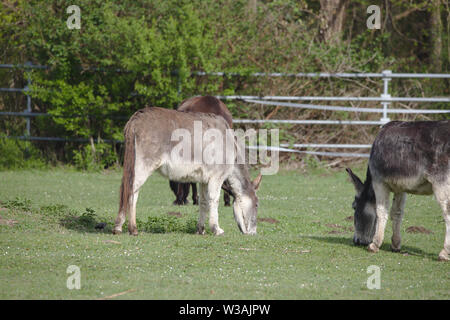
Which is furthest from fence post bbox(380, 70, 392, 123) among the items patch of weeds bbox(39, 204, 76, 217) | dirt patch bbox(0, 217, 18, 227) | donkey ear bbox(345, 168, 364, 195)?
dirt patch bbox(0, 217, 18, 227)

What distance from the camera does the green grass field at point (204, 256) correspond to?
652 centimetres

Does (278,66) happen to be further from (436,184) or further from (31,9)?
(436,184)

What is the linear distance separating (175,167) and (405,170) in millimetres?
3057

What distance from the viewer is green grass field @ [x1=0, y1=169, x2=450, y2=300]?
6520 mm

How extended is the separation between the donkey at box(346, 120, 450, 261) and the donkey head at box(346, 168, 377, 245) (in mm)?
13

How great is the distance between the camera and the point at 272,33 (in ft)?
65.3

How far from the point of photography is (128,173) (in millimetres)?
9016

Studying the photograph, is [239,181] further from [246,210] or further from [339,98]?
[339,98]

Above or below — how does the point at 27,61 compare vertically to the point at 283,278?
above

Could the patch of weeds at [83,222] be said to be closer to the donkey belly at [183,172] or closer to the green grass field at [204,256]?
the green grass field at [204,256]

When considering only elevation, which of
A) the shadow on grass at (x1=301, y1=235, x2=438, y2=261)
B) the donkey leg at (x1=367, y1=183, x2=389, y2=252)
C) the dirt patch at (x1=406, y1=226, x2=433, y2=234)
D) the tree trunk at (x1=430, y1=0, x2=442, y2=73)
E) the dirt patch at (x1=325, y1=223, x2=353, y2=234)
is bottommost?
the dirt patch at (x1=325, y1=223, x2=353, y2=234)

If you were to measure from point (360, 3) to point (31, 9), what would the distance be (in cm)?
1375

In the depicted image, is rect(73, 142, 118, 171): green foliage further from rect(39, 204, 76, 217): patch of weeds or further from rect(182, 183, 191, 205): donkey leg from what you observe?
rect(39, 204, 76, 217): patch of weeds
